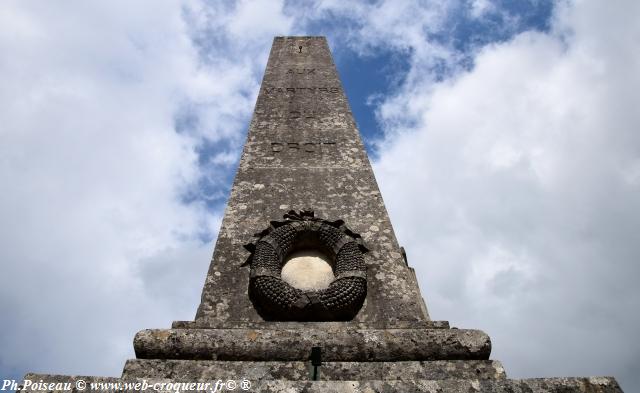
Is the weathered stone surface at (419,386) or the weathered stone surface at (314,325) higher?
the weathered stone surface at (314,325)

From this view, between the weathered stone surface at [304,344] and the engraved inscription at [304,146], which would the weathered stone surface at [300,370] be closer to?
the weathered stone surface at [304,344]

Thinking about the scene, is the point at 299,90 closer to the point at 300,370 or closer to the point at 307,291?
the point at 307,291

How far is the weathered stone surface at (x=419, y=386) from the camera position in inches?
127

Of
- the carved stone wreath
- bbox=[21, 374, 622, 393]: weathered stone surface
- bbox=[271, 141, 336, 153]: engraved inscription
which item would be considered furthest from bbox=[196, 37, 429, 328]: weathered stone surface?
bbox=[21, 374, 622, 393]: weathered stone surface

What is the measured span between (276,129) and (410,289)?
3.29 metres

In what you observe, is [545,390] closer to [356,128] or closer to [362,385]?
[362,385]

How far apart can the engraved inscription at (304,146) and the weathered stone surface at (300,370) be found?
3.44 metres

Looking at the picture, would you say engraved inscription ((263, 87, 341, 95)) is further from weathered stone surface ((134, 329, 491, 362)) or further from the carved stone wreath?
weathered stone surface ((134, 329, 491, 362))

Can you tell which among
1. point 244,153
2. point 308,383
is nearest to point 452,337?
point 308,383

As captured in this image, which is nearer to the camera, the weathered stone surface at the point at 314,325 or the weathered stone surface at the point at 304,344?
the weathered stone surface at the point at 304,344

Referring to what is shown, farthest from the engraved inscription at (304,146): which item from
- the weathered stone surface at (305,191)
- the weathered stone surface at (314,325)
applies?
the weathered stone surface at (314,325)

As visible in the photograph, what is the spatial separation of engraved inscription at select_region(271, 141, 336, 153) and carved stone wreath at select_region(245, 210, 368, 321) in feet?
5.00

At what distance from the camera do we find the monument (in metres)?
3.60

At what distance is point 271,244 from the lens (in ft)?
16.5
